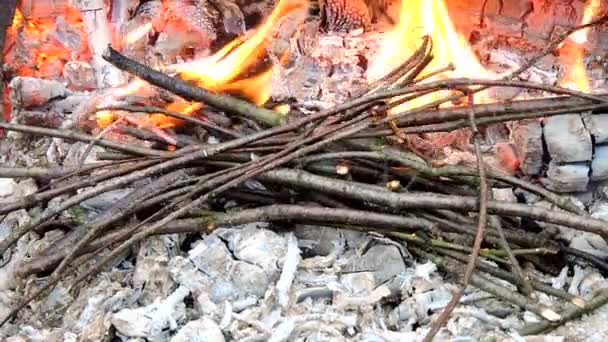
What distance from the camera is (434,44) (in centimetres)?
182

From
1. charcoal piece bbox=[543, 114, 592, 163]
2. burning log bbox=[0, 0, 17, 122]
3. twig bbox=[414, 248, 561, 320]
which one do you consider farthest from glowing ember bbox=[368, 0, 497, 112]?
burning log bbox=[0, 0, 17, 122]

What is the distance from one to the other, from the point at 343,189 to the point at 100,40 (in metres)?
1.02

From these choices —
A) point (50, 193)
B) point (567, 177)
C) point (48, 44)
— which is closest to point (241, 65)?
point (48, 44)

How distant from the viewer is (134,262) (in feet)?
4.60

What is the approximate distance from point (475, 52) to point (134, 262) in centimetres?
104

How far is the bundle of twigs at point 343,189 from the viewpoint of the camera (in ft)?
4.11

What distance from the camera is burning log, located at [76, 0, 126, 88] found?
6.46ft

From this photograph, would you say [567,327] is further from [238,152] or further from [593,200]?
[238,152]

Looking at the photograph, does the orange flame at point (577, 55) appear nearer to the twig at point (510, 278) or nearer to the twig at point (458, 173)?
the twig at point (458, 173)

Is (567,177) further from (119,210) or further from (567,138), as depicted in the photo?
(119,210)

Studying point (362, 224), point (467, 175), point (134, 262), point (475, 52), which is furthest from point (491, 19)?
point (134, 262)

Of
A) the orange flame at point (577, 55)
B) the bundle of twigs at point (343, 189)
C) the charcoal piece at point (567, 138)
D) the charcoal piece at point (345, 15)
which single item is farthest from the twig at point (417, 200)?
the charcoal piece at point (345, 15)

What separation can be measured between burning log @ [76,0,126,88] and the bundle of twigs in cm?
59

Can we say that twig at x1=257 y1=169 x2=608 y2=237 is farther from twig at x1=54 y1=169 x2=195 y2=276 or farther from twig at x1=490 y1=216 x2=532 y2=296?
twig at x1=54 y1=169 x2=195 y2=276
